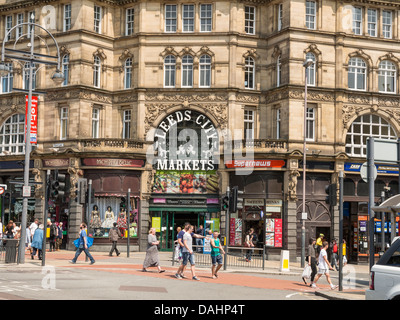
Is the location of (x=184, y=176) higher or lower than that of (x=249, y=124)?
lower

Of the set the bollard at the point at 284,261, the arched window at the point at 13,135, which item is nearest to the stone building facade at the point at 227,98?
the arched window at the point at 13,135

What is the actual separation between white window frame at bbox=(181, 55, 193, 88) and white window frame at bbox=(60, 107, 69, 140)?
786 cm

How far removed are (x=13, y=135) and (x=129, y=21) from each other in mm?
11097

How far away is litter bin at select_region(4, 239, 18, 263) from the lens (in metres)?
26.5

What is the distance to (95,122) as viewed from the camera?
1683 inches

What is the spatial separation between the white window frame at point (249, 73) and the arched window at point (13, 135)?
50.4ft

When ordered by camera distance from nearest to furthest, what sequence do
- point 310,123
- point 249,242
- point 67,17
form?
point 249,242 → point 310,123 → point 67,17

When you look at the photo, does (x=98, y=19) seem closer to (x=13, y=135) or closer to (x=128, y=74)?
(x=128, y=74)

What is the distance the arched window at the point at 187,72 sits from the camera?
1656 inches

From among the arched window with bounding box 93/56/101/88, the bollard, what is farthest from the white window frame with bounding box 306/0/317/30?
the bollard

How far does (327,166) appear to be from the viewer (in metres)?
39.5

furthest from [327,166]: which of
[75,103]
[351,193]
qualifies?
[75,103]

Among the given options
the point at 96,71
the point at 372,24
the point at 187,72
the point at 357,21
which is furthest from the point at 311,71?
the point at 96,71
